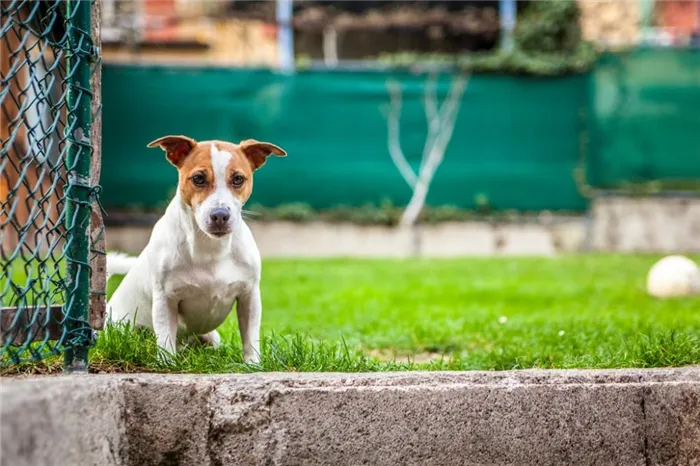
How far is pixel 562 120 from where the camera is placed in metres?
12.1

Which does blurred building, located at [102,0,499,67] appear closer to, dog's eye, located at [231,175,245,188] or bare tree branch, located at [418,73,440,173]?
bare tree branch, located at [418,73,440,173]

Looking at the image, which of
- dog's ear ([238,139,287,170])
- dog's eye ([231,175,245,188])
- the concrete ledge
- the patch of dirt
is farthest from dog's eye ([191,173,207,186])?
the patch of dirt

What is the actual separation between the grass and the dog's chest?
0.49ft

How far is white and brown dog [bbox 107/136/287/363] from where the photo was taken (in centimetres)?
361

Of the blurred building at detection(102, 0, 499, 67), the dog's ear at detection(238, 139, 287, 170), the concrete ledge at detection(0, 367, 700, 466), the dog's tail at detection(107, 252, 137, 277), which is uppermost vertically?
the blurred building at detection(102, 0, 499, 67)

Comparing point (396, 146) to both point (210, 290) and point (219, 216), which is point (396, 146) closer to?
point (210, 290)

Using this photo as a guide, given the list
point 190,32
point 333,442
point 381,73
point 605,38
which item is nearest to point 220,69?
point 381,73

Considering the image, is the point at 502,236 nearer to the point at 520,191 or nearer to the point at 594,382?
the point at 520,191

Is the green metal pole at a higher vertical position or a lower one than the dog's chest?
higher

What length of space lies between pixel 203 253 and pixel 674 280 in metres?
4.75

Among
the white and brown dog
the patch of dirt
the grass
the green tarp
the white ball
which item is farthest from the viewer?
the green tarp

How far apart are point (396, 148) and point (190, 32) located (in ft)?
23.1

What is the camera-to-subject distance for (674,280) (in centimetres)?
716

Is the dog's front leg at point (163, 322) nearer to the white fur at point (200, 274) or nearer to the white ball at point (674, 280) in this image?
the white fur at point (200, 274)
